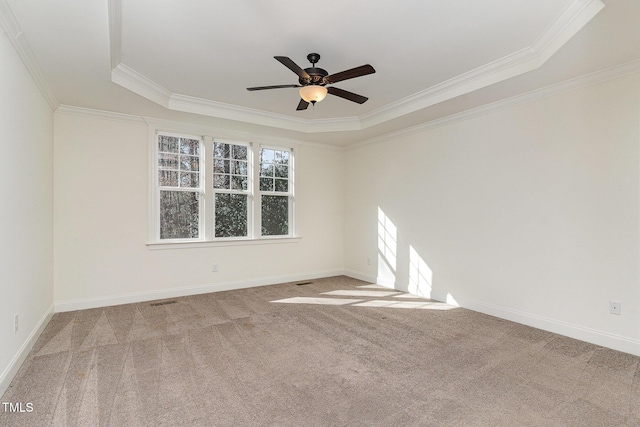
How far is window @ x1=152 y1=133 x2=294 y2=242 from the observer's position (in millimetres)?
4770

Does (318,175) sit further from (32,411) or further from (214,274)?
(32,411)

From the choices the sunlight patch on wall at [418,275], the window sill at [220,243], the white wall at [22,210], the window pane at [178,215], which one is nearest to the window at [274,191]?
the window sill at [220,243]

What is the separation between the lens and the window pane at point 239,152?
17.6 feet

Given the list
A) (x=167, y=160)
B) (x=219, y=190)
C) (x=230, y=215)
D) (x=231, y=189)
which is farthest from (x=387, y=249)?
(x=167, y=160)

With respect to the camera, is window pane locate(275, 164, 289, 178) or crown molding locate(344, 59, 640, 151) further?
window pane locate(275, 164, 289, 178)

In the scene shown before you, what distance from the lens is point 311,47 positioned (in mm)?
2992

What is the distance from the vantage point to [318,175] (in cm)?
619

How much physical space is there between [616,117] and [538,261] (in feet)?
5.15

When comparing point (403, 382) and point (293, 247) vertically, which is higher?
point (293, 247)

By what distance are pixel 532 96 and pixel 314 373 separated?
145 inches

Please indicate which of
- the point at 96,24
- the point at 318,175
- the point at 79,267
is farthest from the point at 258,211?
the point at 96,24

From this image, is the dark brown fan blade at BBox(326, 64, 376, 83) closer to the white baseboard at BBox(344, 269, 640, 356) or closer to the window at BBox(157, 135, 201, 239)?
the window at BBox(157, 135, 201, 239)

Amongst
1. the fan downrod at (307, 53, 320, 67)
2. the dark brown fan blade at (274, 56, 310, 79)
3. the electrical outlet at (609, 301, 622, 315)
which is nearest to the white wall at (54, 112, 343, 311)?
the fan downrod at (307, 53, 320, 67)

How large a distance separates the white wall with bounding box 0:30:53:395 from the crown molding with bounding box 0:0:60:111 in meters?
0.05
